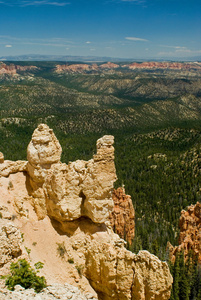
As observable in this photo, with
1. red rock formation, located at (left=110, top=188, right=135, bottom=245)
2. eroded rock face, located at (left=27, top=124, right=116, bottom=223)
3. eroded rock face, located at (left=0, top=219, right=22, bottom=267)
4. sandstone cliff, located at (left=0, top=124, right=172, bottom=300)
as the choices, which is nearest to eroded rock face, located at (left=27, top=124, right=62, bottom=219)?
sandstone cliff, located at (left=0, top=124, right=172, bottom=300)

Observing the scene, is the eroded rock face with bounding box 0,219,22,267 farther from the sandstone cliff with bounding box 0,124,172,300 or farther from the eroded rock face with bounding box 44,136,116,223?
the eroded rock face with bounding box 44,136,116,223

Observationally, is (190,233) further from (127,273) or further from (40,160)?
(40,160)

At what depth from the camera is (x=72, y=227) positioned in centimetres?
1812

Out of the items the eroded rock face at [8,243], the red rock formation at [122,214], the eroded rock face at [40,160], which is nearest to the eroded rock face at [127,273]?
the eroded rock face at [8,243]

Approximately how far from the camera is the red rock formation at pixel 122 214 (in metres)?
45.1

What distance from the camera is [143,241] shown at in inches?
1811

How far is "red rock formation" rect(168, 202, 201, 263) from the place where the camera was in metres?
36.3

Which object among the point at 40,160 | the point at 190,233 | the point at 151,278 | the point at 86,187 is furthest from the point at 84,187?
the point at 190,233

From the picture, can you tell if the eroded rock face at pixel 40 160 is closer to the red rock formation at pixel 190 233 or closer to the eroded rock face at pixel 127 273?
the eroded rock face at pixel 127 273

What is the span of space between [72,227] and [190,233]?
26992 mm

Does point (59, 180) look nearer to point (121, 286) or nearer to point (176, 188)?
point (121, 286)

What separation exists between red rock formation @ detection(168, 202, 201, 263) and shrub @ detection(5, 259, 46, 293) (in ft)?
94.6

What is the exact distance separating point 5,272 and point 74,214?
643cm

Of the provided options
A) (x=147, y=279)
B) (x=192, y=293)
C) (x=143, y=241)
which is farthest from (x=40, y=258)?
(x=143, y=241)
